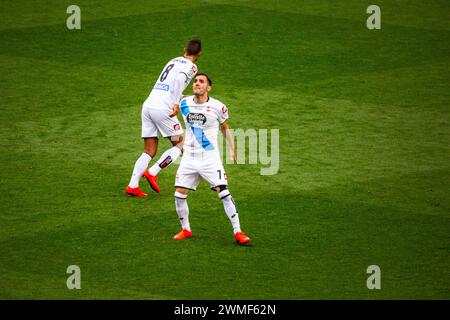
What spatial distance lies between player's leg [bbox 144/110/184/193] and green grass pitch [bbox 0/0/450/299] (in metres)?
0.33

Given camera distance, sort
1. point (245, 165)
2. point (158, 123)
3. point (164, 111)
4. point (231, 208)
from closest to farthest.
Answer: point (231, 208) < point (164, 111) < point (158, 123) < point (245, 165)

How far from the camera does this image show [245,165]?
13.8 meters

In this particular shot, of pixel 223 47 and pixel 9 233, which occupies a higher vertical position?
pixel 223 47

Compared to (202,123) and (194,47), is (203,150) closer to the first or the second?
(202,123)

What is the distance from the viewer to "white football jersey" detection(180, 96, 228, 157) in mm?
10516

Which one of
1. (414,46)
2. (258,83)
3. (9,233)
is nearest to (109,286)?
(9,233)

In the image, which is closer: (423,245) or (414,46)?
(423,245)

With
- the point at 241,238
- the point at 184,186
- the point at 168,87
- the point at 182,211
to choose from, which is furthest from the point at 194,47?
the point at 241,238

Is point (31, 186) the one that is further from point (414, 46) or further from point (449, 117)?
point (414, 46)

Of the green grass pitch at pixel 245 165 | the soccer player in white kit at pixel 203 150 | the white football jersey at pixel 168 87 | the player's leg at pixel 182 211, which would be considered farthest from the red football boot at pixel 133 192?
the soccer player in white kit at pixel 203 150

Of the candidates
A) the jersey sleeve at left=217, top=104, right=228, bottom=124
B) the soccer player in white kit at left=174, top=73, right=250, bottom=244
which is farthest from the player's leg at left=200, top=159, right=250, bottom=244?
the jersey sleeve at left=217, top=104, right=228, bottom=124

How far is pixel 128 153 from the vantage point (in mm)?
14188

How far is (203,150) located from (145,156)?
1966 mm

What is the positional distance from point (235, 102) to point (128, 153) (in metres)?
3.08
